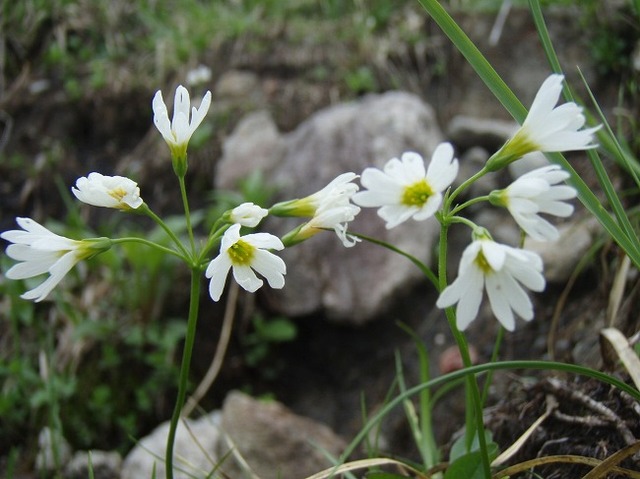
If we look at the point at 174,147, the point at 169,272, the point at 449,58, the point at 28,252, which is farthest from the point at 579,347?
the point at 449,58

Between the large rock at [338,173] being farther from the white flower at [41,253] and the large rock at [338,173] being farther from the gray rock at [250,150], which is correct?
the white flower at [41,253]

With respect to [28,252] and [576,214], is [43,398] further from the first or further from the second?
[576,214]

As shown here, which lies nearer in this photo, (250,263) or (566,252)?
(250,263)

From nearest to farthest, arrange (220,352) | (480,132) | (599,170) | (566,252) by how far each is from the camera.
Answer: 1. (599,170)
2. (566,252)
3. (220,352)
4. (480,132)

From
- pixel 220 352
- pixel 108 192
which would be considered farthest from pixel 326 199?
pixel 220 352

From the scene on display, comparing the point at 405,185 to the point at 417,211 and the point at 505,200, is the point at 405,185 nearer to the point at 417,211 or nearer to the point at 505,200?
the point at 417,211

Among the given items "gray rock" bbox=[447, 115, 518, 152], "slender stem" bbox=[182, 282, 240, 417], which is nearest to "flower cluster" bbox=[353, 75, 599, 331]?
"slender stem" bbox=[182, 282, 240, 417]

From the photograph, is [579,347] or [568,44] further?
[568,44]
